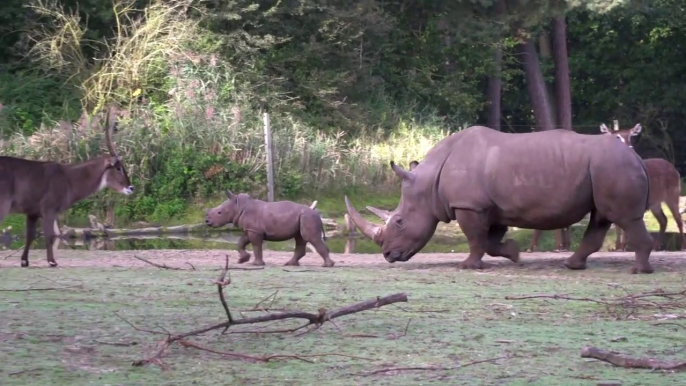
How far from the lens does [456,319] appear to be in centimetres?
754

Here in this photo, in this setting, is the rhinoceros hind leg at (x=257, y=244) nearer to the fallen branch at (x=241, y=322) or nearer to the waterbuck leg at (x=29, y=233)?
the waterbuck leg at (x=29, y=233)

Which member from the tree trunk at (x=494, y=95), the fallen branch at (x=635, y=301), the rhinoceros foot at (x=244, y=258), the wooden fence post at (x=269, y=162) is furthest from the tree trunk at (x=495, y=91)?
the fallen branch at (x=635, y=301)

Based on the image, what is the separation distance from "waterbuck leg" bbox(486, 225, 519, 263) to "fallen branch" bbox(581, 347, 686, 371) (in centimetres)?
698

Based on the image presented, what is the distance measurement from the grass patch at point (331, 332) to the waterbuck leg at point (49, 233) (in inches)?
67.6

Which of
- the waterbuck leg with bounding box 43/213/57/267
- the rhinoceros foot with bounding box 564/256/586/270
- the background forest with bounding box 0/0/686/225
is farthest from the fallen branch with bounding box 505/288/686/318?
the background forest with bounding box 0/0/686/225

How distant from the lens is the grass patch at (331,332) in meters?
5.58

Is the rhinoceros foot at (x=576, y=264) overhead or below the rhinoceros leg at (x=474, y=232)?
below

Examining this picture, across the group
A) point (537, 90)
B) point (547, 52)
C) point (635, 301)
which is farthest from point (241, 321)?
point (547, 52)

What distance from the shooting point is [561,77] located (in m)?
35.1

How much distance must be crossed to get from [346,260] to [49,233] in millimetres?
3744

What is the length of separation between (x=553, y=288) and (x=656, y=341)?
3040mm

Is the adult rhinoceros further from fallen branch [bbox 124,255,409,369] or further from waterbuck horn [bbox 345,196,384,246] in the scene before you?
fallen branch [bbox 124,255,409,369]

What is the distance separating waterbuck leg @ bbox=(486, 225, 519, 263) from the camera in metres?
12.9

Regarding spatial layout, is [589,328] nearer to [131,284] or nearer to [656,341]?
[656,341]
